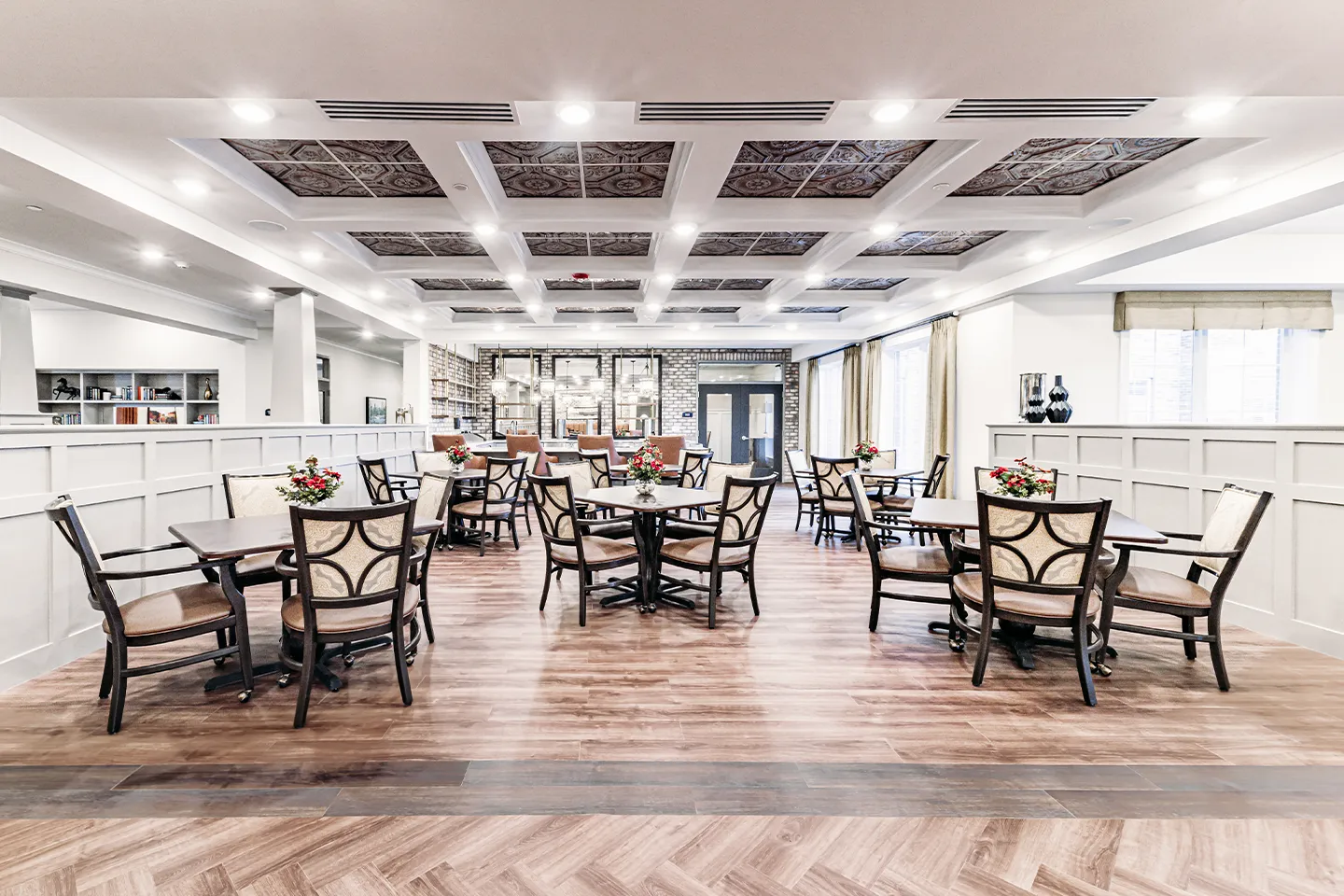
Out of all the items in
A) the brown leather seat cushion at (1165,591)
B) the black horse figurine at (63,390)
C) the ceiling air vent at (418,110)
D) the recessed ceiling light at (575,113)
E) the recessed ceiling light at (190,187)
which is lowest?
the brown leather seat cushion at (1165,591)

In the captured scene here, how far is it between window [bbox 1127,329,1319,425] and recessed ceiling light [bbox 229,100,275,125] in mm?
7737

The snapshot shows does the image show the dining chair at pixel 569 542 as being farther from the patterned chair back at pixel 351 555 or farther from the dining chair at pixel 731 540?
the patterned chair back at pixel 351 555

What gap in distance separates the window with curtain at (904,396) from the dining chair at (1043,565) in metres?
5.87

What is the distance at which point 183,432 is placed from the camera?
394cm

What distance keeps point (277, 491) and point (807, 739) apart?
3325 millimetres

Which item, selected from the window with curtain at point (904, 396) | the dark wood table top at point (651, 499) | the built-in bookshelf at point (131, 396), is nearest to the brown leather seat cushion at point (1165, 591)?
the dark wood table top at point (651, 499)

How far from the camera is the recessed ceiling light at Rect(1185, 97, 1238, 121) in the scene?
287 cm

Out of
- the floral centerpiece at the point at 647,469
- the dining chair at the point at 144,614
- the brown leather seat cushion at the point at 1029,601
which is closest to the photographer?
the dining chair at the point at 144,614

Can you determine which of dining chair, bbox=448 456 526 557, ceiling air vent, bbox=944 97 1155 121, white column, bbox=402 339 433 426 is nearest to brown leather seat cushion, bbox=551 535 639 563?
dining chair, bbox=448 456 526 557

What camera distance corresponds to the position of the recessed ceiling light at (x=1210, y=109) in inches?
113

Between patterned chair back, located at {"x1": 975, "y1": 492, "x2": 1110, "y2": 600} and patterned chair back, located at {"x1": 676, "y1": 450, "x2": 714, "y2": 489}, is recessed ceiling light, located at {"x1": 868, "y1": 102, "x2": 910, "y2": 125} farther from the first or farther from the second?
patterned chair back, located at {"x1": 676, "y1": 450, "x2": 714, "y2": 489}

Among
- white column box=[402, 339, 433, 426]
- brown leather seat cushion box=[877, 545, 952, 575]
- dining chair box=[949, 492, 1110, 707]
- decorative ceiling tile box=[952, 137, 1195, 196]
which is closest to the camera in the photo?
dining chair box=[949, 492, 1110, 707]

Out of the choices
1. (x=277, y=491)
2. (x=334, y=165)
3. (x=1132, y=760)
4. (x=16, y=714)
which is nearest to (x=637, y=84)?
(x=334, y=165)

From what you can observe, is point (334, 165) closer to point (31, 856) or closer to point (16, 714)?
point (16, 714)
